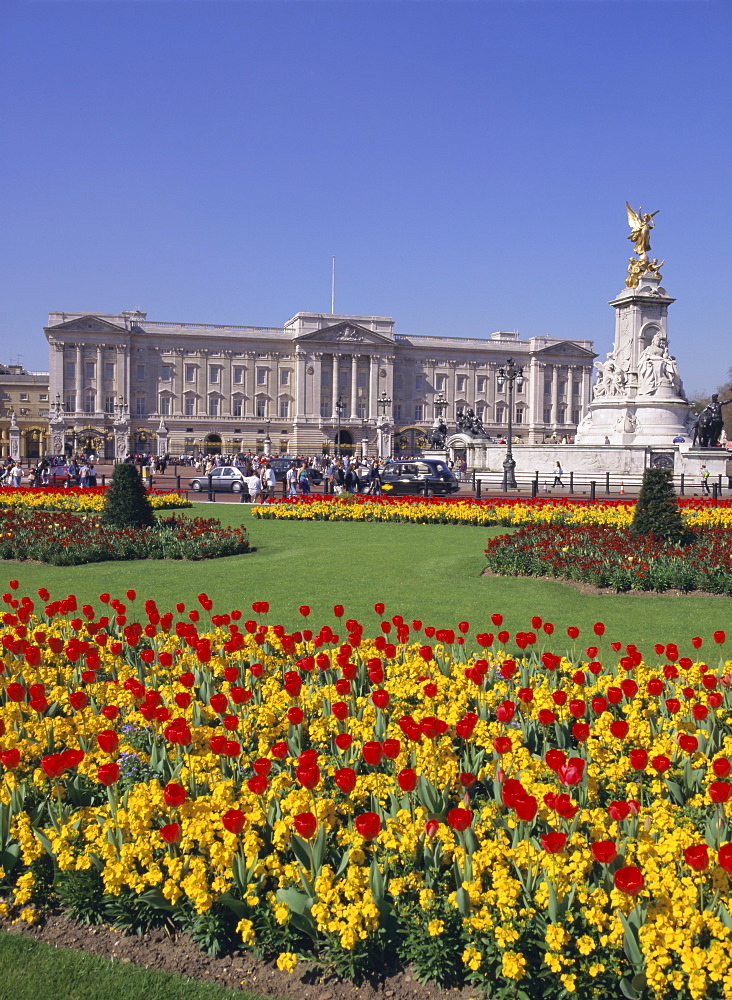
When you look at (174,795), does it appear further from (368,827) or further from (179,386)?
(179,386)

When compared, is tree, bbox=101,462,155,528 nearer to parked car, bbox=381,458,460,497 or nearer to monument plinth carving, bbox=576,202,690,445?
parked car, bbox=381,458,460,497

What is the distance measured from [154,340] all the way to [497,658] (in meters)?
91.2

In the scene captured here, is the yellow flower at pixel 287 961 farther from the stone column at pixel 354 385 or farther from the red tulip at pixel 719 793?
the stone column at pixel 354 385

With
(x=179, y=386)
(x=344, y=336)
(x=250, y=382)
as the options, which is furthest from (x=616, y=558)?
(x=250, y=382)

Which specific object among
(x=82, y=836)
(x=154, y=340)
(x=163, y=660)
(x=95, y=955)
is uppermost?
(x=154, y=340)

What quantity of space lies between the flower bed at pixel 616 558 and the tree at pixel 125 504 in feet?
23.1

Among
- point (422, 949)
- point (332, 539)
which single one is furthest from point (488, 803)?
point (332, 539)

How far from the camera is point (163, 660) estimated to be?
5531mm

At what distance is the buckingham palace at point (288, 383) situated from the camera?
294ft

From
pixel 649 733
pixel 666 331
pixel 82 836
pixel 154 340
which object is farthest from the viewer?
pixel 154 340

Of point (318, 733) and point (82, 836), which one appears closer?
point (82, 836)

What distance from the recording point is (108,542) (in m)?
14.3

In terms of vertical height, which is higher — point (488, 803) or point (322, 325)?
point (322, 325)

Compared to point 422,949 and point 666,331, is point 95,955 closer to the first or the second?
point 422,949
